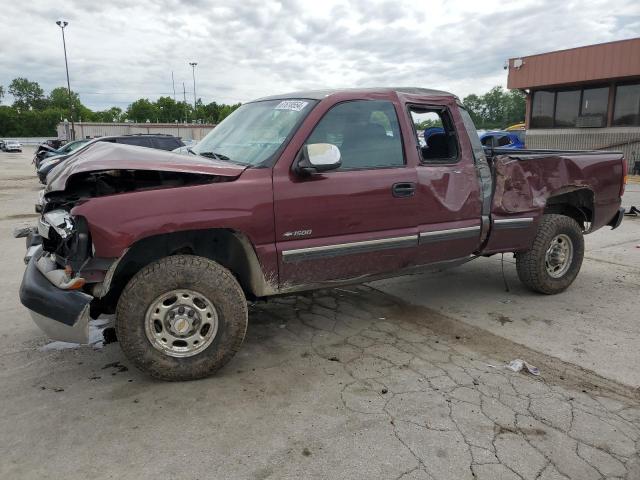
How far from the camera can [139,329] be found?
3.12 meters

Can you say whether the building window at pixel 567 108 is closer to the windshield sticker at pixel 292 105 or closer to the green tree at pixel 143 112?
the windshield sticker at pixel 292 105

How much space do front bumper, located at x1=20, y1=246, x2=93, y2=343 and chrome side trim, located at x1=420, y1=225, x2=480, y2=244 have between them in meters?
2.52

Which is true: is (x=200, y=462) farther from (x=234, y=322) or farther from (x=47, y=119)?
(x=47, y=119)

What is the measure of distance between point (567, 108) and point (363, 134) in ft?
75.1

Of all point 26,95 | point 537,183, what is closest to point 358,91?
point 537,183

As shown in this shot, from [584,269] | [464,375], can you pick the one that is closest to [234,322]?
[464,375]

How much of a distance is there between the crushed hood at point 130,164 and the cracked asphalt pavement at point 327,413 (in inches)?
53.0

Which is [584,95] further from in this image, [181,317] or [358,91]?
[181,317]

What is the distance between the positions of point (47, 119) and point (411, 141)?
116392 millimetres

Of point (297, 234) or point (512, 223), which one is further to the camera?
point (512, 223)

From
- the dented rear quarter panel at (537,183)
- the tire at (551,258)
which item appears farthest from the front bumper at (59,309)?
the tire at (551,258)

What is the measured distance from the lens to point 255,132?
393cm

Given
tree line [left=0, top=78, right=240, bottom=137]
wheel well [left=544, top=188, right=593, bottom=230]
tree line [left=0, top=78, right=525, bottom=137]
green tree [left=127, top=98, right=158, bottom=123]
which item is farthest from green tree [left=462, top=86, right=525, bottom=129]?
wheel well [left=544, top=188, right=593, bottom=230]

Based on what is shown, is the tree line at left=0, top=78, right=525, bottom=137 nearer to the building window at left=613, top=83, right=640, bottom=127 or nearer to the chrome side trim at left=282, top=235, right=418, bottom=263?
the building window at left=613, top=83, right=640, bottom=127
